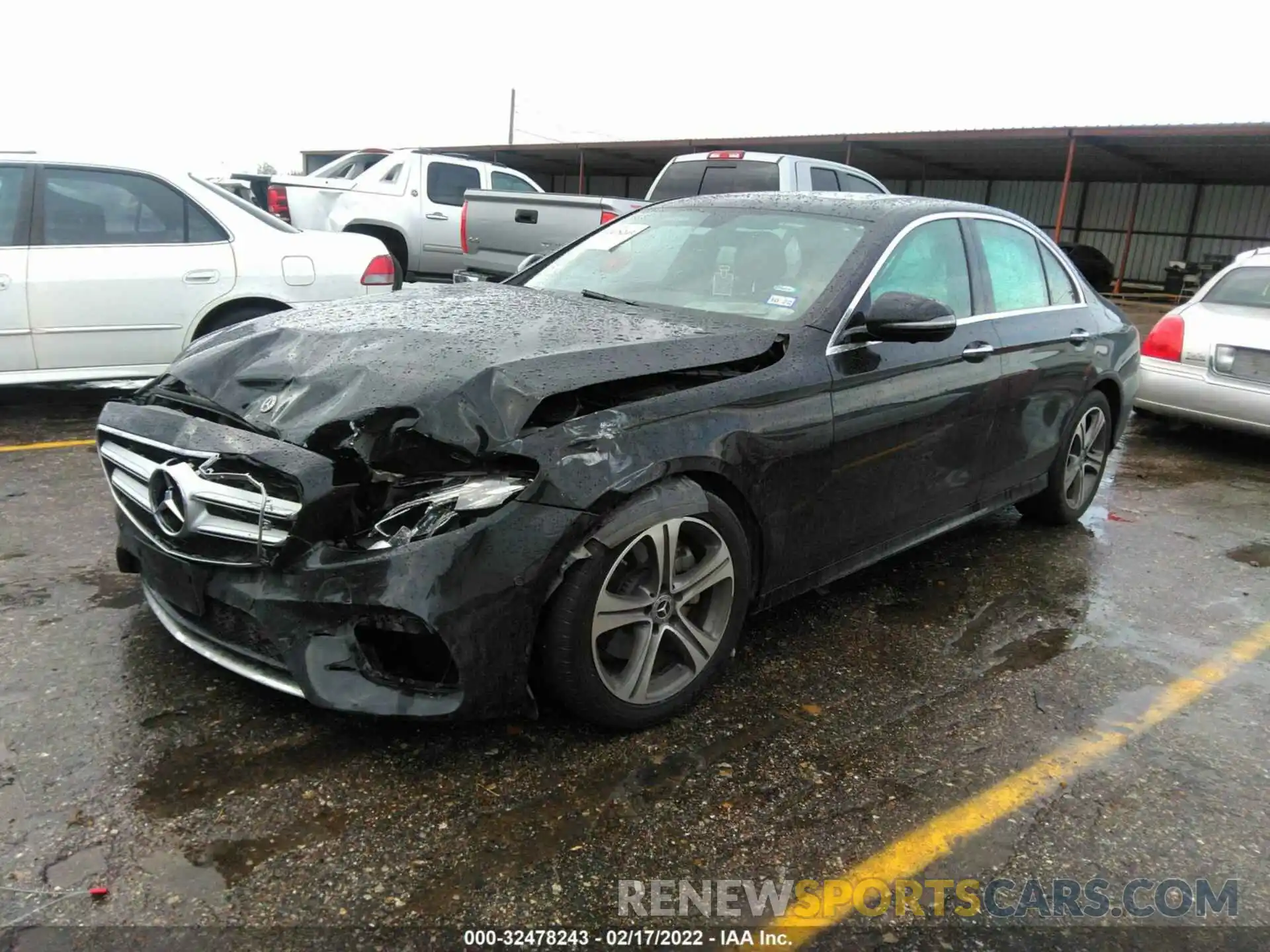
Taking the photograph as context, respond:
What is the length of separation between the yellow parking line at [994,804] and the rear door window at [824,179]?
7.09 metres

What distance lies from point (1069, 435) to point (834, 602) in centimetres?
181

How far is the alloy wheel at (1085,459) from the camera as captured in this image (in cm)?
495

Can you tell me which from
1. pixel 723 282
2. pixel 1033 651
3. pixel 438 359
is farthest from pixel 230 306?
pixel 1033 651

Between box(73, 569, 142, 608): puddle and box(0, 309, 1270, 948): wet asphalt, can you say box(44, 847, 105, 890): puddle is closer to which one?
box(0, 309, 1270, 948): wet asphalt

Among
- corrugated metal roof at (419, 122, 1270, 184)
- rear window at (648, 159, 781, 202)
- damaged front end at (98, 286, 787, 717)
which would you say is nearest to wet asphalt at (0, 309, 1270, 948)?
damaged front end at (98, 286, 787, 717)

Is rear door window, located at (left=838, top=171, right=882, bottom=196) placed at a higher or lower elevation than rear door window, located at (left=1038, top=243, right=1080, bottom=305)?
higher

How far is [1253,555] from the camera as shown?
4.87 meters

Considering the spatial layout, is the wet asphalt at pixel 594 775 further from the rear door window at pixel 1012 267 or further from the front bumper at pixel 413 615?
the rear door window at pixel 1012 267

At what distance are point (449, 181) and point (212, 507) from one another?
10797mm

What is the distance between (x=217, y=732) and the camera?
2656 mm

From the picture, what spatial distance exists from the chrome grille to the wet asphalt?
1.76 ft

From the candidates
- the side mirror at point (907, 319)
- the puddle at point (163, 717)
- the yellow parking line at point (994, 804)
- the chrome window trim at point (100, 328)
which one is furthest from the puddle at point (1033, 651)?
the chrome window trim at point (100, 328)

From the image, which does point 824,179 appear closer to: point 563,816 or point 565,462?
point 565,462

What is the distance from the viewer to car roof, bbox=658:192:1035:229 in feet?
12.5
